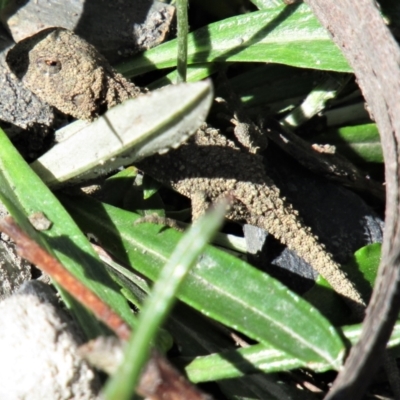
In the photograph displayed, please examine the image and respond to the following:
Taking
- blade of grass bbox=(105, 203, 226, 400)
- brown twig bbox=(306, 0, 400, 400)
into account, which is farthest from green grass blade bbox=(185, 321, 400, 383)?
blade of grass bbox=(105, 203, 226, 400)

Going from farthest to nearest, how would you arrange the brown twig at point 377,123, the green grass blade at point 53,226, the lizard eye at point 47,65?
the lizard eye at point 47,65 < the green grass blade at point 53,226 < the brown twig at point 377,123

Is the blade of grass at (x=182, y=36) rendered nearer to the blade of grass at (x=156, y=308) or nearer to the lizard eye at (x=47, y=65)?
the lizard eye at (x=47, y=65)

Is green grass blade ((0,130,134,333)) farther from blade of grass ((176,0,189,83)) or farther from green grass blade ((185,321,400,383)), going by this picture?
blade of grass ((176,0,189,83))

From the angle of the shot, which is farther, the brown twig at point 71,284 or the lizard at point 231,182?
the lizard at point 231,182

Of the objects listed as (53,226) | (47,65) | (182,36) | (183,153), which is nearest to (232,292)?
(53,226)

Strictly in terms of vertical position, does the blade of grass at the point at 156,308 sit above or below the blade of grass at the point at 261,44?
below

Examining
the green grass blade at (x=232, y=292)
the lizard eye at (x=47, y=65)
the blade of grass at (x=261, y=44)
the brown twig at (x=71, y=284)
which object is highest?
the lizard eye at (x=47, y=65)

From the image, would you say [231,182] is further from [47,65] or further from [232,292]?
[47,65]

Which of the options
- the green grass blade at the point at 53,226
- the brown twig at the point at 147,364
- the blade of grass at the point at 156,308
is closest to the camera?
the blade of grass at the point at 156,308

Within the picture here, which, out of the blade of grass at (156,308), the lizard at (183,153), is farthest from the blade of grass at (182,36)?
the blade of grass at (156,308)

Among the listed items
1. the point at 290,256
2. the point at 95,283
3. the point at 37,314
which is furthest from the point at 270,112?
the point at 37,314
